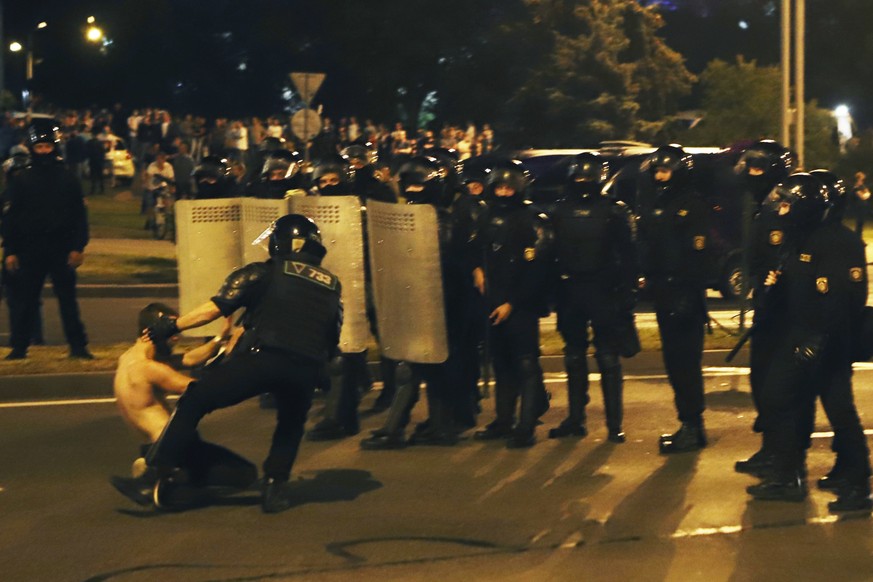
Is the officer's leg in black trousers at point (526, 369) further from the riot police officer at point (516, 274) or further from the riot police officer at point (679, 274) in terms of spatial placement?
the riot police officer at point (679, 274)

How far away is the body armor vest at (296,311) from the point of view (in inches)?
287

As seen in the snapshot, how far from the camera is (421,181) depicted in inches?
375

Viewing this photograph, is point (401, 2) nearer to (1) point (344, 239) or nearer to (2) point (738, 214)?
(2) point (738, 214)

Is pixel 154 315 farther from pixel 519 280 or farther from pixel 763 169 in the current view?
pixel 763 169

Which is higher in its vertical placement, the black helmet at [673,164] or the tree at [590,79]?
the tree at [590,79]

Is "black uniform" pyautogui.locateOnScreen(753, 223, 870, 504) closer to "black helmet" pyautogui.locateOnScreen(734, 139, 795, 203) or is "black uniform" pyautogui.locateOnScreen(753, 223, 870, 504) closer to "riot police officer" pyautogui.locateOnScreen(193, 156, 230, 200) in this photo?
"black helmet" pyautogui.locateOnScreen(734, 139, 795, 203)

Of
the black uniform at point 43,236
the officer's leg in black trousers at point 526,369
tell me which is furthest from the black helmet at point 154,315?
the black uniform at point 43,236

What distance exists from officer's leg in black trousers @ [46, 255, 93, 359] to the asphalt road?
2434 millimetres

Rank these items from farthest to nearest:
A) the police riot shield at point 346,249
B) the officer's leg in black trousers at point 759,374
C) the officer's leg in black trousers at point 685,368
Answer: the police riot shield at point 346,249 < the officer's leg in black trousers at point 685,368 < the officer's leg in black trousers at point 759,374

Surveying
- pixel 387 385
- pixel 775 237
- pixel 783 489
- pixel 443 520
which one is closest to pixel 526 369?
pixel 387 385

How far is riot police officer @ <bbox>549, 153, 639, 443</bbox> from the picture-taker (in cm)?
942

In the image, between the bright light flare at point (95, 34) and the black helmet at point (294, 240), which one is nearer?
the black helmet at point (294, 240)

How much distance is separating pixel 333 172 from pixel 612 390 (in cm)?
233

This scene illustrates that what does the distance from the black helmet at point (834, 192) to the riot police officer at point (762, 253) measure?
239 mm
